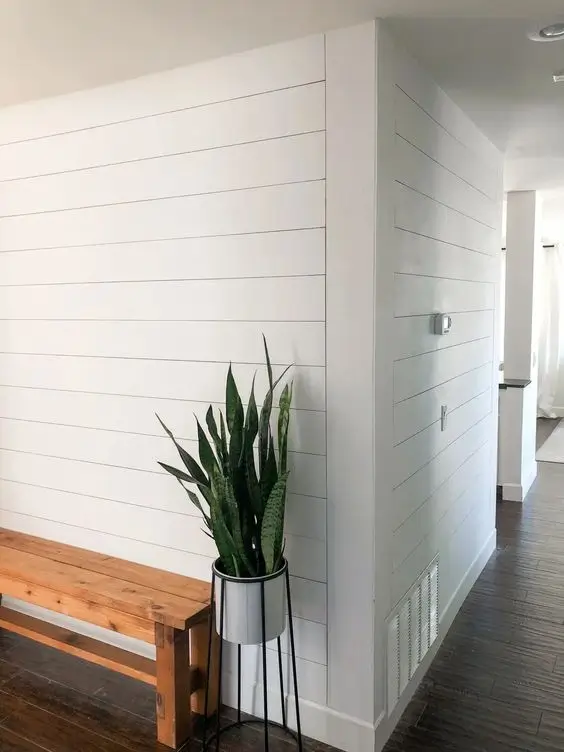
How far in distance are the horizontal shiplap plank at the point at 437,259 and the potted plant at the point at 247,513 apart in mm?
603

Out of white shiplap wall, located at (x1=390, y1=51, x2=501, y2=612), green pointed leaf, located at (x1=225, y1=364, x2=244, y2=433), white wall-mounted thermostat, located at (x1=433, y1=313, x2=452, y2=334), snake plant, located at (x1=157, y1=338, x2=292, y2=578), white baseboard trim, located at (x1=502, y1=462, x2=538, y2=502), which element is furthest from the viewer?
white baseboard trim, located at (x1=502, y1=462, x2=538, y2=502)

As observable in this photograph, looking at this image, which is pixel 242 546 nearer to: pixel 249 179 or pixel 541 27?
pixel 249 179

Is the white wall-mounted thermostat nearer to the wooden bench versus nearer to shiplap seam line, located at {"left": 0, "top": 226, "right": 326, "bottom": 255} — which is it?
shiplap seam line, located at {"left": 0, "top": 226, "right": 326, "bottom": 255}

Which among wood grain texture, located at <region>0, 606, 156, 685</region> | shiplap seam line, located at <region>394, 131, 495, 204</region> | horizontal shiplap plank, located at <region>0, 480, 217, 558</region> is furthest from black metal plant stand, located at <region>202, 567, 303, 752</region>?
shiplap seam line, located at <region>394, 131, 495, 204</region>

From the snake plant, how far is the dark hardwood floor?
0.72 meters

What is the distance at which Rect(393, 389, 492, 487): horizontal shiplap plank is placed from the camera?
7.60 ft

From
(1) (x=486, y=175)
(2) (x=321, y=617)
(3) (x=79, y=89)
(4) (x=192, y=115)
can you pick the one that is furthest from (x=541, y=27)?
(2) (x=321, y=617)

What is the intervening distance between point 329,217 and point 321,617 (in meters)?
1.30

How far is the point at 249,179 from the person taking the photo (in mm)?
2195

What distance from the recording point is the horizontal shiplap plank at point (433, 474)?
2.32 m

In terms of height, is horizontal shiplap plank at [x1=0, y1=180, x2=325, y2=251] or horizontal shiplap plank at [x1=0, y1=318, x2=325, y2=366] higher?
horizontal shiplap plank at [x1=0, y1=180, x2=325, y2=251]

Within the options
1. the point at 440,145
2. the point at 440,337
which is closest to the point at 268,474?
the point at 440,337

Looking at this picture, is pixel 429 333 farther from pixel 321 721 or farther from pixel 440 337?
pixel 321 721

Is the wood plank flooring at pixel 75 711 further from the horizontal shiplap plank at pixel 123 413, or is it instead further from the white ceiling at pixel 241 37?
the white ceiling at pixel 241 37
